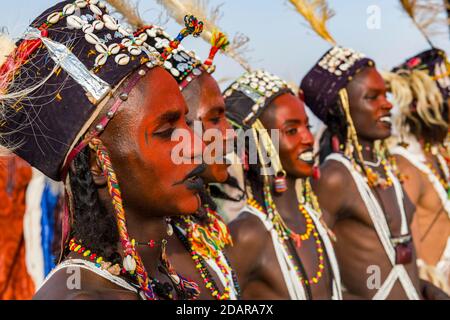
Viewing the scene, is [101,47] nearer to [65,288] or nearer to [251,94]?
[65,288]

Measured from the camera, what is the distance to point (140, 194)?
6.45 feet

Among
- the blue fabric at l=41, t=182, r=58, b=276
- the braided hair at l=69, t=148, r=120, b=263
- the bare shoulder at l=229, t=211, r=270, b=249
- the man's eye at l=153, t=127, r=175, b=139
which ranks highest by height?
the man's eye at l=153, t=127, r=175, b=139

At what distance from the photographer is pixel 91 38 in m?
2.01

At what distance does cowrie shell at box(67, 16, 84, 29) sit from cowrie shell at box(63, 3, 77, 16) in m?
0.03

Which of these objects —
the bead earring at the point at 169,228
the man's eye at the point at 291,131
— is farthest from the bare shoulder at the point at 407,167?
the bead earring at the point at 169,228

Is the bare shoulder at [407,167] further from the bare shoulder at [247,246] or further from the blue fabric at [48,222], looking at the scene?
the blue fabric at [48,222]

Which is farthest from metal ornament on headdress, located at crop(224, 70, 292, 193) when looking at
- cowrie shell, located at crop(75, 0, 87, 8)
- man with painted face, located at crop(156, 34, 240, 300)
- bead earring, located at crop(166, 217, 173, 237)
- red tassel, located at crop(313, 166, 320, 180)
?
cowrie shell, located at crop(75, 0, 87, 8)

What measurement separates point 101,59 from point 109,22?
201 mm

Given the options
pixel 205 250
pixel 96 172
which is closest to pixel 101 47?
pixel 96 172

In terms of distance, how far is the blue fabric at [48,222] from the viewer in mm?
3574

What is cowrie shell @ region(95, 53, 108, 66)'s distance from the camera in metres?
1.97

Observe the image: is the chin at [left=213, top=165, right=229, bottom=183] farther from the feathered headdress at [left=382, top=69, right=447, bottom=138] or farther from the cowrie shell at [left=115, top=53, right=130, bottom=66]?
the feathered headdress at [left=382, top=69, right=447, bottom=138]

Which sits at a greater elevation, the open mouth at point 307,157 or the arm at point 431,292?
the open mouth at point 307,157

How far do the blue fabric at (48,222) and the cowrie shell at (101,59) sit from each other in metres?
1.80
